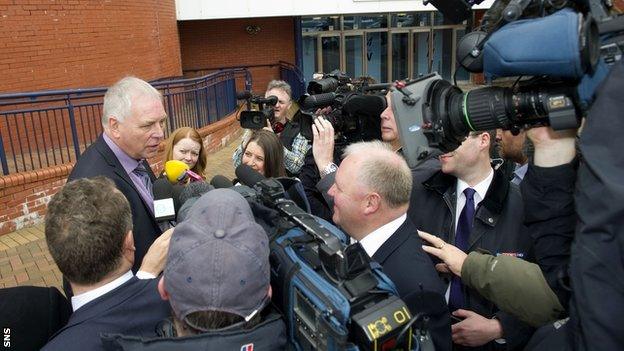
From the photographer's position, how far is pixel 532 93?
145 cm

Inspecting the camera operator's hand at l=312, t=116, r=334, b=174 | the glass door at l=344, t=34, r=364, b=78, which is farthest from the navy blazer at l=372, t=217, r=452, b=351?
the glass door at l=344, t=34, r=364, b=78

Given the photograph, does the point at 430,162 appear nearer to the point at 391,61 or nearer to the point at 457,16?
the point at 457,16

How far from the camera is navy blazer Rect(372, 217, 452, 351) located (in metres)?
1.56

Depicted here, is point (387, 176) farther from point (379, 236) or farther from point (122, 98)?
point (122, 98)

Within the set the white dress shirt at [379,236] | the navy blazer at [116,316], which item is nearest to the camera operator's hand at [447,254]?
the white dress shirt at [379,236]

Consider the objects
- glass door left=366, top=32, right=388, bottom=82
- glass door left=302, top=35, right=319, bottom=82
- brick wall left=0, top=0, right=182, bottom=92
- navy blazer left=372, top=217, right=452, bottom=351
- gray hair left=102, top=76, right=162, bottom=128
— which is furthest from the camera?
glass door left=366, top=32, right=388, bottom=82

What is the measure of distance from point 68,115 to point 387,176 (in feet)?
23.1

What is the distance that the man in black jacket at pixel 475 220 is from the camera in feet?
7.01

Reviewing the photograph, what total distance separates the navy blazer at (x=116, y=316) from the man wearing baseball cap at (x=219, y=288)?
0.34m

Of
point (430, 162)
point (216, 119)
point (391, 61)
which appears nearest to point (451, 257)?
Result: point (430, 162)

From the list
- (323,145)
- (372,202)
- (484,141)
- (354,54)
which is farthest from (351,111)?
(354,54)

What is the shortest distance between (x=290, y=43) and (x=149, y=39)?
6.64m

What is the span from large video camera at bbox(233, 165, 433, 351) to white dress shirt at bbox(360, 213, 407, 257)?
0.55 meters

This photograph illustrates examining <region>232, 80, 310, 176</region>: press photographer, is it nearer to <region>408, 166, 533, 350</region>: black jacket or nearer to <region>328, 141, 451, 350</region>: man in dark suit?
<region>408, 166, 533, 350</region>: black jacket
